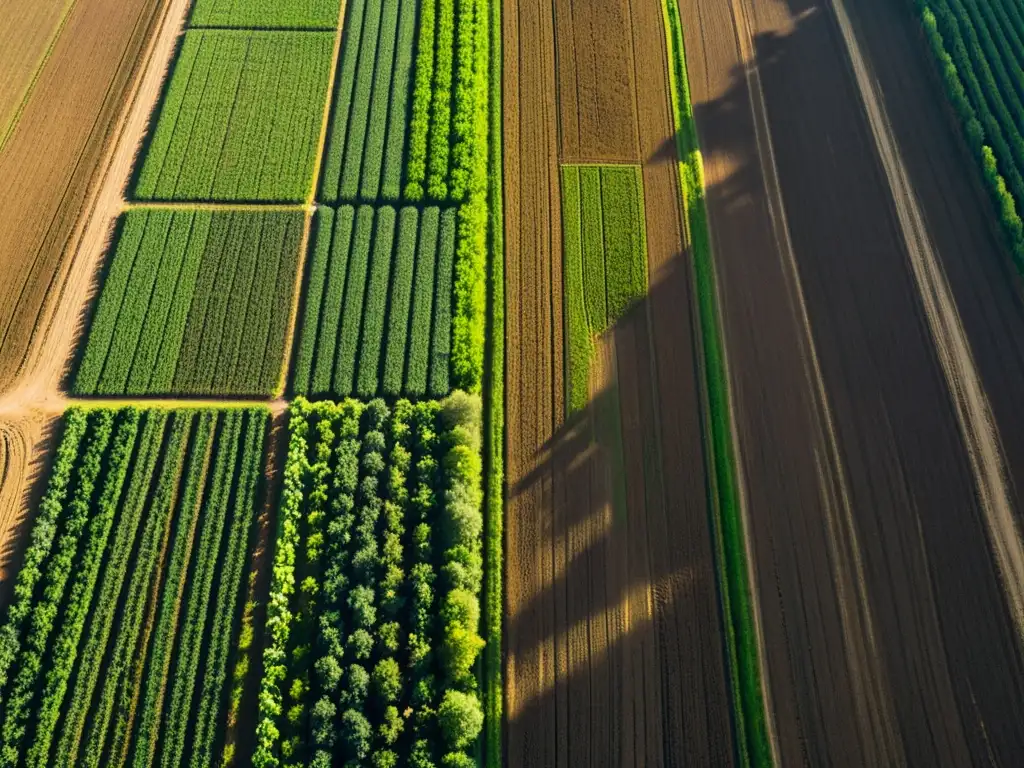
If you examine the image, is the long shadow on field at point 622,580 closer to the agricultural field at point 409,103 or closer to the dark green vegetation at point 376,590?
the dark green vegetation at point 376,590

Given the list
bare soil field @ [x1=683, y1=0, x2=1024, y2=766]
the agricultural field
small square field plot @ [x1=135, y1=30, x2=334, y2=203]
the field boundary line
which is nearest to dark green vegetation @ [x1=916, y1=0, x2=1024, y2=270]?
bare soil field @ [x1=683, y1=0, x2=1024, y2=766]

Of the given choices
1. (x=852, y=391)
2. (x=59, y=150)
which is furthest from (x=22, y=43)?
(x=852, y=391)

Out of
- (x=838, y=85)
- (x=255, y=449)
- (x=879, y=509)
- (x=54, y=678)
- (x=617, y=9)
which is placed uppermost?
(x=617, y=9)

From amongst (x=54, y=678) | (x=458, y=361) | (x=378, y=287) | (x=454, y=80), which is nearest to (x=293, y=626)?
(x=54, y=678)

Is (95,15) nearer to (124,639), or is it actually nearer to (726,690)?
(124,639)

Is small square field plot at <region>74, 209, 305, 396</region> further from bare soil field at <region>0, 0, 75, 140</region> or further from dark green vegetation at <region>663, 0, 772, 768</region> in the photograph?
dark green vegetation at <region>663, 0, 772, 768</region>
